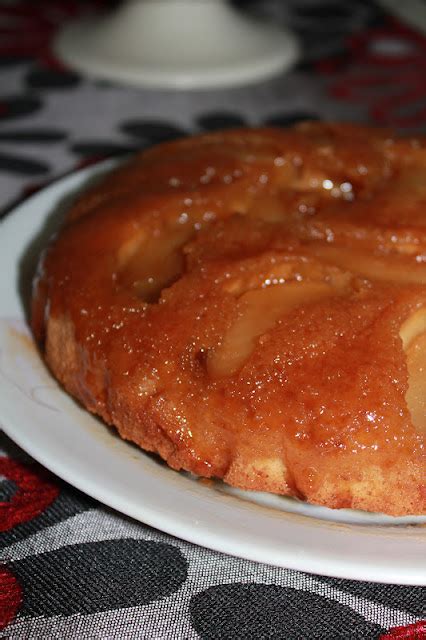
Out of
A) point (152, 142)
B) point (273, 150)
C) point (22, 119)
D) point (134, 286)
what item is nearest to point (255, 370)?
point (134, 286)

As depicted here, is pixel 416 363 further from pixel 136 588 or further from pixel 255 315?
pixel 136 588

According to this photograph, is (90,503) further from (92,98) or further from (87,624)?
(92,98)

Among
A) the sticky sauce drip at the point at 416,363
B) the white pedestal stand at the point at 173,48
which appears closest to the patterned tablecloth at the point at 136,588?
Result: the sticky sauce drip at the point at 416,363

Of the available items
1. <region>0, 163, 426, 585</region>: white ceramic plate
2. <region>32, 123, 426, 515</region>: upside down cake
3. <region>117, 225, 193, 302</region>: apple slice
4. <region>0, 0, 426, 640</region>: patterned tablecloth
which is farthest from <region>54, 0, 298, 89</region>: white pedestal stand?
<region>0, 163, 426, 585</region>: white ceramic plate

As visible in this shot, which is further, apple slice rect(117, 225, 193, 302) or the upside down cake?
apple slice rect(117, 225, 193, 302)

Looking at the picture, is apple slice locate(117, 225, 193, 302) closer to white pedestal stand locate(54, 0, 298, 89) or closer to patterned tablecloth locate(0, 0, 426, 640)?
patterned tablecloth locate(0, 0, 426, 640)

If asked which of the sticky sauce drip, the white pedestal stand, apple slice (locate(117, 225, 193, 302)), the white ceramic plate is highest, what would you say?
the sticky sauce drip

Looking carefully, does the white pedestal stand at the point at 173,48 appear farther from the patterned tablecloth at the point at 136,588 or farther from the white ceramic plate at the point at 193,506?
the white ceramic plate at the point at 193,506

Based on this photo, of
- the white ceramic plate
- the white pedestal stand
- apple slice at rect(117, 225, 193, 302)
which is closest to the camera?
the white ceramic plate

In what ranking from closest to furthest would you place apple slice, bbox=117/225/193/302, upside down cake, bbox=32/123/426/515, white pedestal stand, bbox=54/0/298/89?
upside down cake, bbox=32/123/426/515 → apple slice, bbox=117/225/193/302 → white pedestal stand, bbox=54/0/298/89
